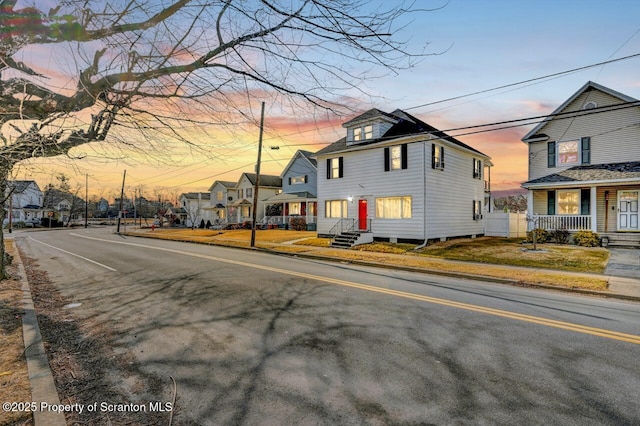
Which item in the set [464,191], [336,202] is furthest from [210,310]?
[464,191]

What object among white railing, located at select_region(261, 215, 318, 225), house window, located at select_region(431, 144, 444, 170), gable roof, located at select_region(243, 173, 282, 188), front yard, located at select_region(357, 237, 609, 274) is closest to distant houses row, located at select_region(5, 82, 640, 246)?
house window, located at select_region(431, 144, 444, 170)

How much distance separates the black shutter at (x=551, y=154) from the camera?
2202 cm

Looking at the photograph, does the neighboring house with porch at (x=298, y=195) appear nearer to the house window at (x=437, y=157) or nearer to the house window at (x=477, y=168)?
the house window at (x=477, y=168)

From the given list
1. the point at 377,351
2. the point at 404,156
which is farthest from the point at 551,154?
the point at 377,351

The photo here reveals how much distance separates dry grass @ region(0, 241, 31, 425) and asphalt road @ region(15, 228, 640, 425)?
0.99 meters

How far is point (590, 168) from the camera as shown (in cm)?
2033

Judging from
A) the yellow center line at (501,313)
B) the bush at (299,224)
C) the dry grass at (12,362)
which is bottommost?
the yellow center line at (501,313)

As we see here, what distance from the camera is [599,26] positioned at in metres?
10.2

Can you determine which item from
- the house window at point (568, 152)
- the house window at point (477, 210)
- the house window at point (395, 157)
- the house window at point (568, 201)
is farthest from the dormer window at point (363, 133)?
the house window at point (568, 201)

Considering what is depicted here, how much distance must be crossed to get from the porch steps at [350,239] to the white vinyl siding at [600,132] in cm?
1209

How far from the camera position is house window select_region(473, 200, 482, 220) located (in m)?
26.2

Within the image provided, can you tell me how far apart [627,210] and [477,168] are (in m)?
9.81

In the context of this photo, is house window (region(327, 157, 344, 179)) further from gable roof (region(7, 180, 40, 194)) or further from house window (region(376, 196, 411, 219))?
gable roof (region(7, 180, 40, 194))

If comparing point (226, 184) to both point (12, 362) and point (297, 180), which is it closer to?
point (297, 180)
